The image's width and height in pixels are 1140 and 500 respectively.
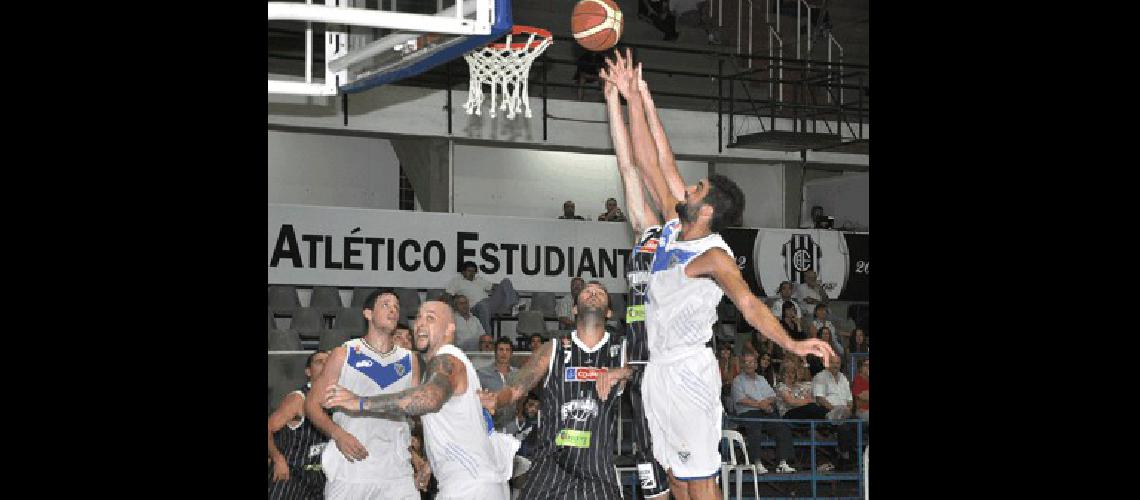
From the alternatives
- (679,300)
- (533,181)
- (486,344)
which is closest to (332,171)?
(533,181)

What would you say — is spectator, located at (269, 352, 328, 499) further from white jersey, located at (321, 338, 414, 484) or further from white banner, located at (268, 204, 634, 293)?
white banner, located at (268, 204, 634, 293)

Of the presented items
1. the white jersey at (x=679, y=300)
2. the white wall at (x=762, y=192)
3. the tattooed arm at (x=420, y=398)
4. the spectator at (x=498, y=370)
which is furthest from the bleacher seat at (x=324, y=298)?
the tattooed arm at (x=420, y=398)

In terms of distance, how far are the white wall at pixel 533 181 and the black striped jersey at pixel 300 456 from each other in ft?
33.5

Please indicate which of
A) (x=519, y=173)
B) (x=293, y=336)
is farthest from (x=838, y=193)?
(x=293, y=336)

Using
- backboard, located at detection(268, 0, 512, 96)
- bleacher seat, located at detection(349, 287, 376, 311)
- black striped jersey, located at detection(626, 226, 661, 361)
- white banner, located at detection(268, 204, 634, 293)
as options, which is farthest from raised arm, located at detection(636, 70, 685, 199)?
bleacher seat, located at detection(349, 287, 376, 311)

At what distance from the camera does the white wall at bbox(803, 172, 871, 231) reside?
1814cm

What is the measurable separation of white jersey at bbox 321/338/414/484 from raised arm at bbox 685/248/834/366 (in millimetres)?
1483

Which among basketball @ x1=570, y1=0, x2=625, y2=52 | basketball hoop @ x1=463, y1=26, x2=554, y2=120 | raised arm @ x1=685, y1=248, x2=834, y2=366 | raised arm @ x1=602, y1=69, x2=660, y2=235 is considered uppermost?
basketball @ x1=570, y1=0, x2=625, y2=52

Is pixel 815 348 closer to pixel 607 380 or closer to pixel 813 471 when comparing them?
pixel 607 380

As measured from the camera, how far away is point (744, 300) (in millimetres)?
5508

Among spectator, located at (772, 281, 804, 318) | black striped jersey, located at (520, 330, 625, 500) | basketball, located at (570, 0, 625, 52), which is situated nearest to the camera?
black striped jersey, located at (520, 330, 625, 500)

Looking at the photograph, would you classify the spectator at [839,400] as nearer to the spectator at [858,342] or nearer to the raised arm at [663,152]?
the spectator at [858,342]
